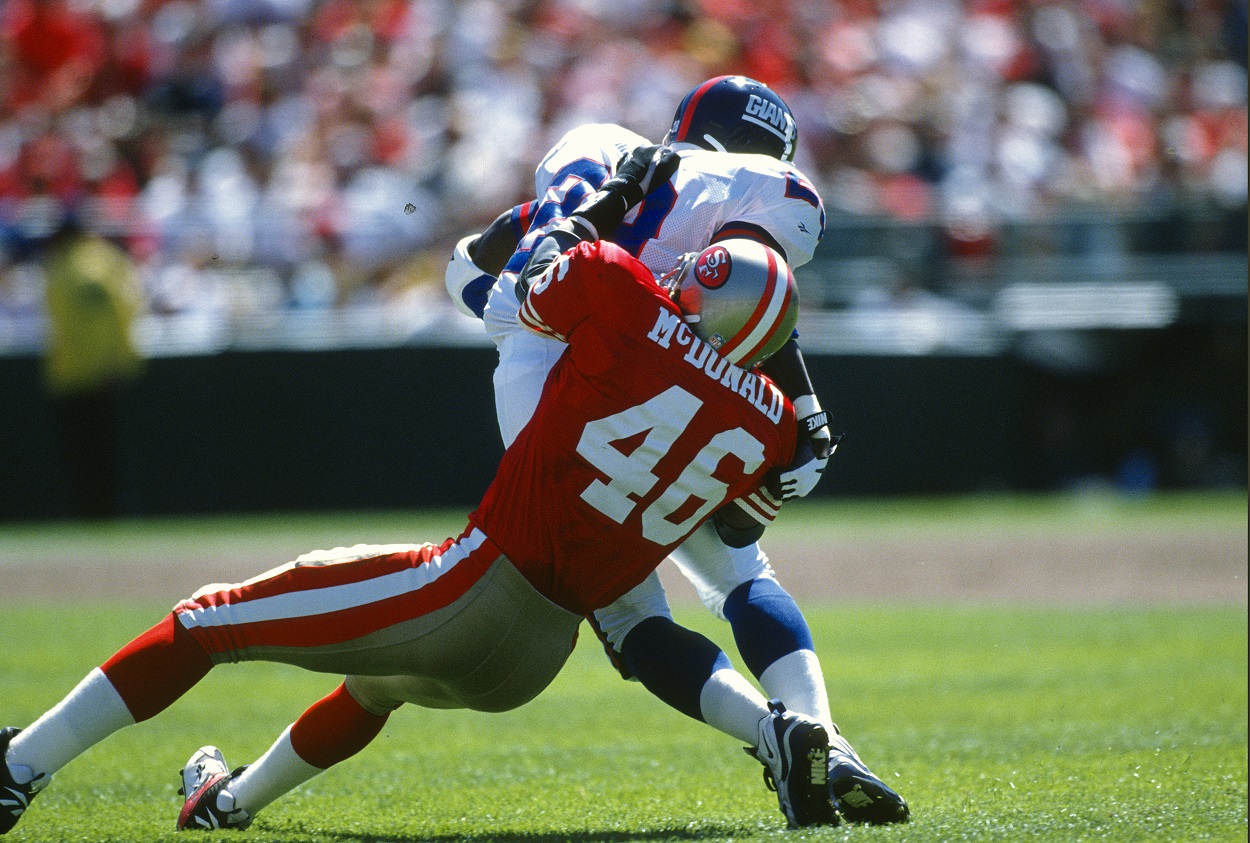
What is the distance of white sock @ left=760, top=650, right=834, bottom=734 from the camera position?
3.71 metres

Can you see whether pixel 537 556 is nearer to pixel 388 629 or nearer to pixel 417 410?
pixel 388 629

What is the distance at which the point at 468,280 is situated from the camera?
4180 millimetres

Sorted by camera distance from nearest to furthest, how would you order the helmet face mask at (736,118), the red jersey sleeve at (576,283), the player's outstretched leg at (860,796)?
1. the red jersey sleeve at (576,283)
2. the player's outstretched leg at (860,796)
3. the helmet face mask at (736,118)

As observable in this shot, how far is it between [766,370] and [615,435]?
683mm

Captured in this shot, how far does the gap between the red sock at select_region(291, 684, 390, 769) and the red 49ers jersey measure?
641mm

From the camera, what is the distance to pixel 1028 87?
14.2m

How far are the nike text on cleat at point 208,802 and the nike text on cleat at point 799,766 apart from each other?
Result: 4.21ft

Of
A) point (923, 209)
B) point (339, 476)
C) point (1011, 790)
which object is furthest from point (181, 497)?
point (1011, 790)

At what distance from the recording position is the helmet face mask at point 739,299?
328 centimetres

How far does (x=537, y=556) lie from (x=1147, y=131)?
12.1 meters

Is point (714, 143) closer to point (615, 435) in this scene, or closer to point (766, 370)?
point (766, 370)

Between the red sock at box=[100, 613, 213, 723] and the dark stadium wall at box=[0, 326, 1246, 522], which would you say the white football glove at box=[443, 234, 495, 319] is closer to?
the red sock at box=[100, 613, 213, 723]

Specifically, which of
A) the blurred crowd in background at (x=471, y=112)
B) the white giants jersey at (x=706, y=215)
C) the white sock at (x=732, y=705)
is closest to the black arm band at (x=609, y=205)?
the white giants jersey at (x=706, y=215)

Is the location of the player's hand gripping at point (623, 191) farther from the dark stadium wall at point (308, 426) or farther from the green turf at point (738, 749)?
the dark stadium wall at point (308, 426)
